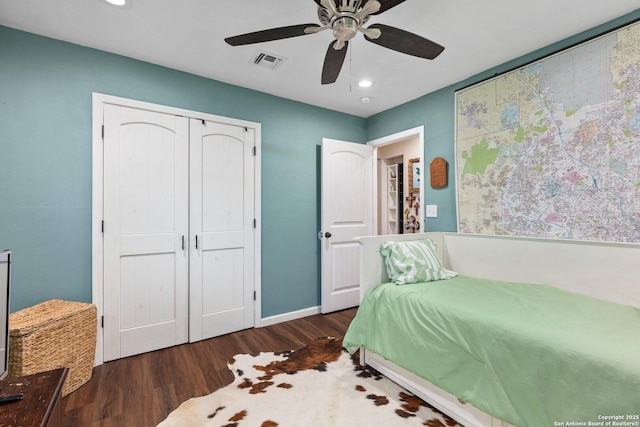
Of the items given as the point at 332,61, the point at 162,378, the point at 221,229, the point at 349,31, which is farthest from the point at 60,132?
the point at 349,31

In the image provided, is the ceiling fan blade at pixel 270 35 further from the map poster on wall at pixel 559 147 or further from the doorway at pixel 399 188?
the doorway at pixel 399 188

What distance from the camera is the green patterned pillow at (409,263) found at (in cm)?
228

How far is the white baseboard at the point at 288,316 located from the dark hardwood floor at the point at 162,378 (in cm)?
10

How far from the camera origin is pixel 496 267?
2600mm

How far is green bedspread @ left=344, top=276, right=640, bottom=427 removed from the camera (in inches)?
46.9

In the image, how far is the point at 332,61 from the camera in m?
1.91

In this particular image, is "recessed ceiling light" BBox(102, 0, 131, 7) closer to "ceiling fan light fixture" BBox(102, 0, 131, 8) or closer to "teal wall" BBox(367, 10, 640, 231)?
"ceiling fan light fixture" BBox(102, 0, 131, 8)

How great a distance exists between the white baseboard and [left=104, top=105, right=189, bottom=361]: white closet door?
78 cm

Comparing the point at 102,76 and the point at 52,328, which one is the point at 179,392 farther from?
the point at 102,76

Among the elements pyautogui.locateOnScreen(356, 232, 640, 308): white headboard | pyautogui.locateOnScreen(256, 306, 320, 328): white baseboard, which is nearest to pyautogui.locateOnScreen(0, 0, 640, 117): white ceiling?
pyautogui.locateOnScreen(356, 232, 640, 308): white headboard

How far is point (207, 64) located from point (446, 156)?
243 centimetres

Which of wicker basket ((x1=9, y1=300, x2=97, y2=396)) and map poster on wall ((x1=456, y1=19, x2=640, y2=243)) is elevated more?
map poster on wall ((x1=456, y1=19, x2=640, y2=243))

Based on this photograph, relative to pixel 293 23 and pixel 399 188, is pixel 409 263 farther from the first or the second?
pixel 399 188

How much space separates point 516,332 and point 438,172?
1.96 meters
